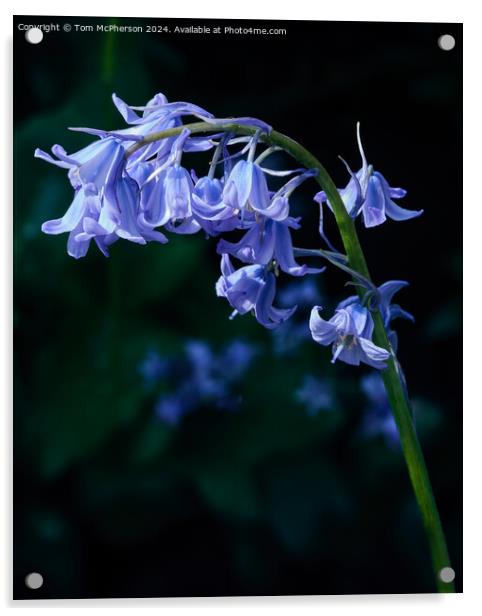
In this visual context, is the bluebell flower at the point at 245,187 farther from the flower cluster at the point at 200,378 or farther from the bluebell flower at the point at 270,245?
the flower cluster at the point at 200,378

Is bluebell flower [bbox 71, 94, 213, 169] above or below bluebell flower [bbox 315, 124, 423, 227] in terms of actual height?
above

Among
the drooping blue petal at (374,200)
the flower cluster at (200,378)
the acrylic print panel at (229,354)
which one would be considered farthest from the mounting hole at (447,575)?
the drooping blue petal at (374,200)

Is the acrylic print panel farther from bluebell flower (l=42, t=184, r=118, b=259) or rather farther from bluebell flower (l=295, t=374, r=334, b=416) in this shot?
bluebell flower (l=42, t=184, r=118, b=259)

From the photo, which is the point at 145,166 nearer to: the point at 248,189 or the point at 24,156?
the point at 248,189

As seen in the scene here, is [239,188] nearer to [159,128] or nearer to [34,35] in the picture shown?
[159,128]

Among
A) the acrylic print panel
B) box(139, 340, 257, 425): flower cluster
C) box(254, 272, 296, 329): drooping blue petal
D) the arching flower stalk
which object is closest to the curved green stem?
the arching flower stalk

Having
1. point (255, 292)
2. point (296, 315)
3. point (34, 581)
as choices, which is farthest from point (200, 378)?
point (255, 292)
